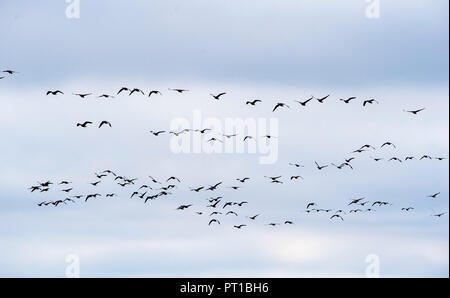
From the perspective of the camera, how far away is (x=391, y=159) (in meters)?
180

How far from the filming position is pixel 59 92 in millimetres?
165875
